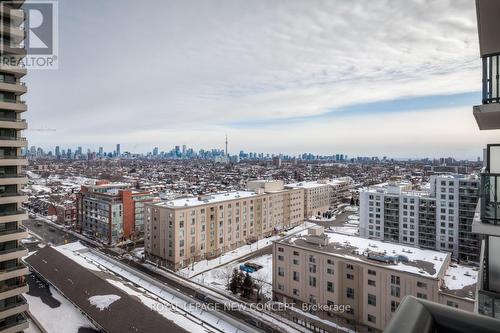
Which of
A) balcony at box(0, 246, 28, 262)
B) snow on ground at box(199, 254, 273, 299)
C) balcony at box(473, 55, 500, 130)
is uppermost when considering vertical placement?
balcony at box(473, 55, 500, 130)

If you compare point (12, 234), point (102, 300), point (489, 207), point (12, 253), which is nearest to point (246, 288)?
point (102, 300)

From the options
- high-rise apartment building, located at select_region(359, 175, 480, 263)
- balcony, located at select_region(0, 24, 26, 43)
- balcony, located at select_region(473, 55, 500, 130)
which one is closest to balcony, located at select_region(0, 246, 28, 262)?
balcony, located at select_region(0, 24, 26, 43)

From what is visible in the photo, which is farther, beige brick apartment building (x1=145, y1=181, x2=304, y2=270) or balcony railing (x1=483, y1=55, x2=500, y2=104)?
beige brick apartment building (x1=145, y1=181, x2=304, y2=270)

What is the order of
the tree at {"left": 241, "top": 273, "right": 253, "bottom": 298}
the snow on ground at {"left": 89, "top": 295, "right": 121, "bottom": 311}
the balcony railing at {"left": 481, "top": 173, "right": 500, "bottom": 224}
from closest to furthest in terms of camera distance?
the balcony railing at {"left": 481, "top": 173, "right": 500, "bottom": 224}
the snow on ground at {"left": 89, "top": 295, "right": 121, "bottom": 311}
the tree at {"left": 241, "top": 273, "right": 253, "bottom": 298}

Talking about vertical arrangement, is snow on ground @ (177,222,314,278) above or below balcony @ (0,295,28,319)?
below

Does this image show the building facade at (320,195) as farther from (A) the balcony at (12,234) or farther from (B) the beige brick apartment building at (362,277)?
(A) the balcony at (12,234)

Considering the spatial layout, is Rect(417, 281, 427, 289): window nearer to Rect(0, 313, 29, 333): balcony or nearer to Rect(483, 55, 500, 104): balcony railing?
Rect(483, 55, 500, 104): balcony railing

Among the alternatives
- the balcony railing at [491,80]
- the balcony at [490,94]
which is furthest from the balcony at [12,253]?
the balcony railing at [491,80]
